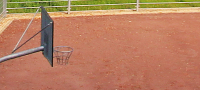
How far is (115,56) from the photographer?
1302 cm

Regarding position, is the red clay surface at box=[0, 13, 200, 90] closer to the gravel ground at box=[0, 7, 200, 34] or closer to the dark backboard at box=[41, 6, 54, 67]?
the gravel ground at box=[0, 7, 200, 34]

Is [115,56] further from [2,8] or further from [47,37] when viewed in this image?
[2,8]

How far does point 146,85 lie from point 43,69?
2.57 meters

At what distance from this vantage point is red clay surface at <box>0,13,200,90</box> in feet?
36.4

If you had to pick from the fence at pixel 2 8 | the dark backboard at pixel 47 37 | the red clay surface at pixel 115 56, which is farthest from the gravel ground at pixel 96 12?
the dark backboard at pixel 47 37

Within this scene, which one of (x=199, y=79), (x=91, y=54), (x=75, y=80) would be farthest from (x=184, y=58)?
(x=75, y=80)

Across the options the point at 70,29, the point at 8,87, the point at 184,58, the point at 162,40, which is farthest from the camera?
the point at 70,29

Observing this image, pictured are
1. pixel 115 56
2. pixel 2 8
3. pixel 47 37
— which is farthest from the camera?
pixel 2 8

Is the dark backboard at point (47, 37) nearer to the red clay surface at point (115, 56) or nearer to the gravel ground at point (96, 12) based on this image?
the red clay surface at point (115, 56)

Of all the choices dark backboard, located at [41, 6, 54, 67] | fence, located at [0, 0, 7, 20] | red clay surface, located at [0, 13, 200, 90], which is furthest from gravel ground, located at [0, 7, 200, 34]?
dark backboard, located at [41, 6, 54, 67]

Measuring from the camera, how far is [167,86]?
11.0 meters

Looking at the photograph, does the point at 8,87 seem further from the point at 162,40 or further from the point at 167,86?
the point at 162,40

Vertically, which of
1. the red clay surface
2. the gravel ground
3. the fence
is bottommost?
the red clay surface

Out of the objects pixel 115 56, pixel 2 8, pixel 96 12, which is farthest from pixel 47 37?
pixel 96 12
